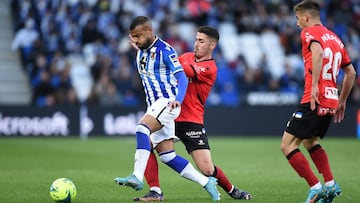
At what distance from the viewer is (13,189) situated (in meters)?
11.0

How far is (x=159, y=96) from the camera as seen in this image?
9750mm

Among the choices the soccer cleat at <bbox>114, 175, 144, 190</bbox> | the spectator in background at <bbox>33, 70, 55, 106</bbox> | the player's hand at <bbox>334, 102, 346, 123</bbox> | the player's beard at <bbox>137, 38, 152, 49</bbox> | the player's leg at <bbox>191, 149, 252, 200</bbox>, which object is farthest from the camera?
the spectator in background at <bbox>33, 70, 55, 106</bbox>

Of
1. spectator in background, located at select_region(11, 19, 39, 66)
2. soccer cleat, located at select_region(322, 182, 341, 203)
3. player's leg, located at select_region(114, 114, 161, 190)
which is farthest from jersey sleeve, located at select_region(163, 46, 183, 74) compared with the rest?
spectator in background, located at select_region(11, 19, 39, 66)

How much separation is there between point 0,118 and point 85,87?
3274 millimetres

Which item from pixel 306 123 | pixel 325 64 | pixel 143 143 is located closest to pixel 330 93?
pixel 325 64

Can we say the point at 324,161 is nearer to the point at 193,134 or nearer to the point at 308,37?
the point at 308,37

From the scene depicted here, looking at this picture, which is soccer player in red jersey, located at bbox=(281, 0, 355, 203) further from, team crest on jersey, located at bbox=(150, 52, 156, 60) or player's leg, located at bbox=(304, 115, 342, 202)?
team crest on jersey, located at bbox=(150, 52, 156, 60)

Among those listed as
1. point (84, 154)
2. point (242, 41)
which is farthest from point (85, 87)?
point (84, 154)

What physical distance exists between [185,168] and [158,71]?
1.23 metres

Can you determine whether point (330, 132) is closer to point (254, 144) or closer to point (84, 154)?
→ point (254, 144)

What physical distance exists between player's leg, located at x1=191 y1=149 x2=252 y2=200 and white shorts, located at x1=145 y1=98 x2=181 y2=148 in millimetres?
393

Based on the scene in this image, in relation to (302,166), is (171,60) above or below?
above

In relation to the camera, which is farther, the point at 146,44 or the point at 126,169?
the point at 126,169

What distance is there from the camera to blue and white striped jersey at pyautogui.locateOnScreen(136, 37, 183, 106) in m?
9.72
